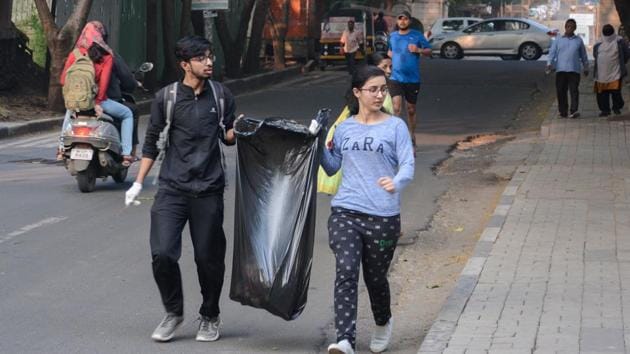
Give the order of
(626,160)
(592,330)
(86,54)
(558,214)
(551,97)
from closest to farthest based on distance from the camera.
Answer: (592,330) < (558,214) < (86,54) < (626,160) < (551,97)

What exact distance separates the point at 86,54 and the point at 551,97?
676 inches

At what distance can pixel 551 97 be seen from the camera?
2836 centimetres

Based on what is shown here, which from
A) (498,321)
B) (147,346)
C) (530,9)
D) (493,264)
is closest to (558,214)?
(493,264)

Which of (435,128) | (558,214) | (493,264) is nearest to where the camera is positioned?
(493,264)

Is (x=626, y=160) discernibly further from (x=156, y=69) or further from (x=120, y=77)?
(x=156, y=69)

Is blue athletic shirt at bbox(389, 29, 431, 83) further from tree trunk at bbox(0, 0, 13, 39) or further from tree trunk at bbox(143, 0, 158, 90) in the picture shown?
tree trunk at bbox(143, 0, 158, 90)

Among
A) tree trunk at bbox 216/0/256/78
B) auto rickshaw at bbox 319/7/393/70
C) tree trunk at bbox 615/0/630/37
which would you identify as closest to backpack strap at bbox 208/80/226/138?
tree trunk at bbox 615/0/630/37

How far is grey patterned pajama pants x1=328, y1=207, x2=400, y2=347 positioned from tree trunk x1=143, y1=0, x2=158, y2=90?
20.7m

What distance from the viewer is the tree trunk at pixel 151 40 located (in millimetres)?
27141

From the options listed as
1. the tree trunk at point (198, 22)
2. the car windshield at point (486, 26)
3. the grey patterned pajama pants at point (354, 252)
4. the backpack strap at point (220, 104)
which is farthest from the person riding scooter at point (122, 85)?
the car windshield at point (486, 26)

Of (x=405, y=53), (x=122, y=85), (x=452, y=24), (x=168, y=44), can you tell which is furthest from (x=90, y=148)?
(x=452, y=24)

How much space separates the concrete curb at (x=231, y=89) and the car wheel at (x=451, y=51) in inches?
458

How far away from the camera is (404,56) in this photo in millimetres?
15758

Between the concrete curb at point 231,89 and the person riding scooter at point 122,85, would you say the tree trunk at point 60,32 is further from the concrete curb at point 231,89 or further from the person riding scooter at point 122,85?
the person riding scooter at point 122,85
